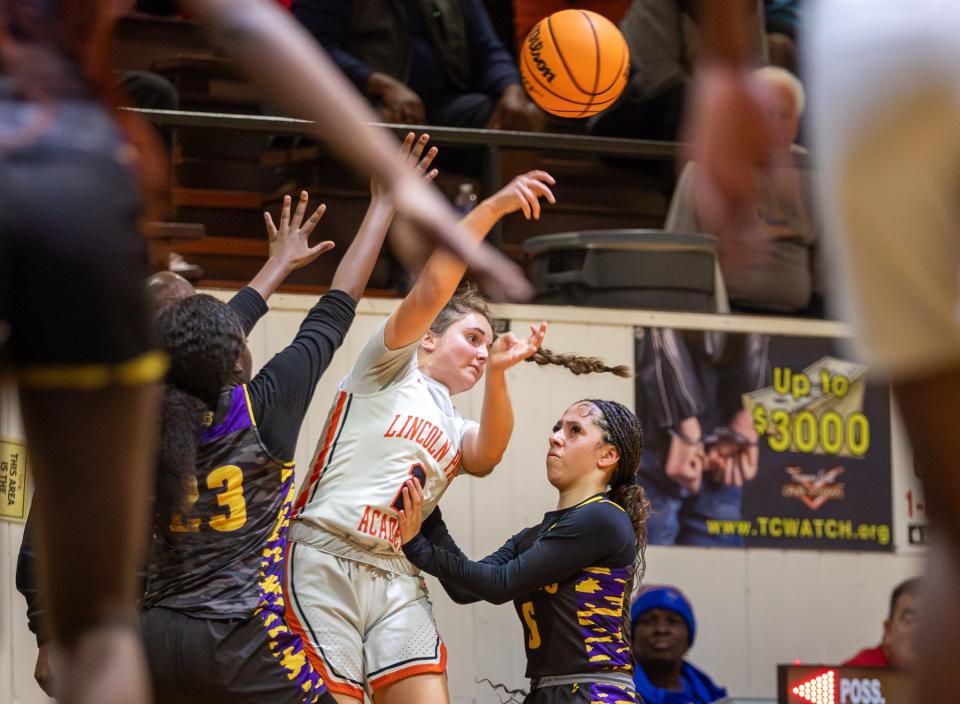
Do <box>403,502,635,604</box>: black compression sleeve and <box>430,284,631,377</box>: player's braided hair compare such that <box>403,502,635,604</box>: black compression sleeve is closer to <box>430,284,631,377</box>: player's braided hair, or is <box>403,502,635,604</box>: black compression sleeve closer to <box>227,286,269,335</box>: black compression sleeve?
<box>430,284,631,377</box>: player's braided hair

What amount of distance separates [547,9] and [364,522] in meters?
4.04

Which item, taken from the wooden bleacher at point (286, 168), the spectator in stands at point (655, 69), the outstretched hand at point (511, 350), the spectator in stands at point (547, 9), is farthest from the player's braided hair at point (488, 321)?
the spectator in stands at point (547, 9)

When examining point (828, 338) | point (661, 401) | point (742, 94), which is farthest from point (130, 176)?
point (828, 338)

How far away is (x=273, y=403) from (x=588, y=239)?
2959 mm

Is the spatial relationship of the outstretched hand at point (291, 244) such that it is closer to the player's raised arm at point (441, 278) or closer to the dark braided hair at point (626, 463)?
the player's raised arm at point (441, 278)

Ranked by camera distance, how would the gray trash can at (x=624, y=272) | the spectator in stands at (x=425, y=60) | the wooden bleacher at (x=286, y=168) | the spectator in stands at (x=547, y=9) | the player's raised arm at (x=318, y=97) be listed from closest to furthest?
the player's raised arm at (x=318, y=97), the gray trash can at (x=624, y=272), the wooden bleacher at (x=286, y=168), the spectator in stands at (x=425, y=60), the spectator in stands at (x=547, y=9)

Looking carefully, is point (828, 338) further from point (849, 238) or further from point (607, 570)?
point (849, 238)

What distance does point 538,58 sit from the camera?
6836 millimetres

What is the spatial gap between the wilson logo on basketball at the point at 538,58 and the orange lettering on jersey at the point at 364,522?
8.82 ft

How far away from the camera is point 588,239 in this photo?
7000 millimetres

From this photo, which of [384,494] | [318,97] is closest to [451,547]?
[384,494]

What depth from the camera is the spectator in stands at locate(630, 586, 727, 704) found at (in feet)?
19.8

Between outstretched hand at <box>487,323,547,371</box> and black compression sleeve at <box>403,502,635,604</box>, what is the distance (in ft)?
1.84

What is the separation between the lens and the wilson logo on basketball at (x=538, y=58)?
6812mm
